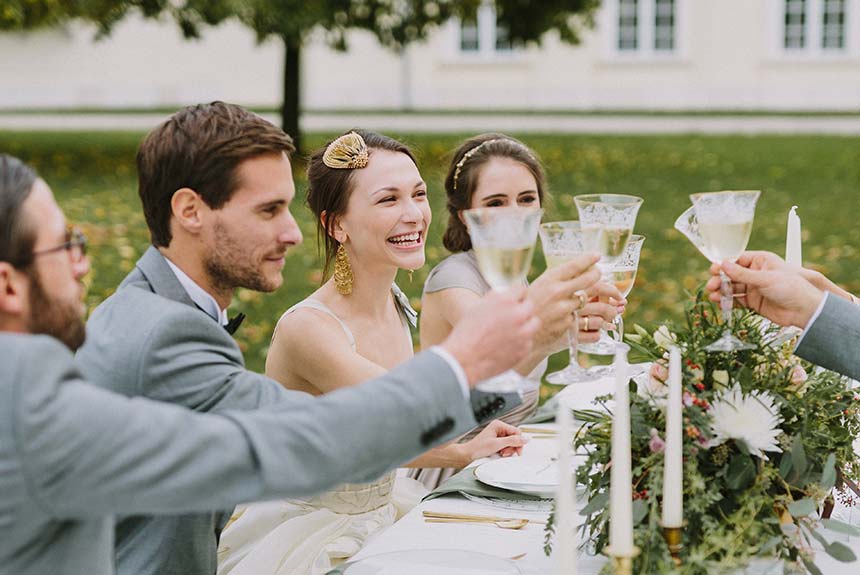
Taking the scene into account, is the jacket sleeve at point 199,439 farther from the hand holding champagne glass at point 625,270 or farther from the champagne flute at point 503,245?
the hand holding champagne glass at point 625,270

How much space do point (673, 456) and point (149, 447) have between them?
84cm

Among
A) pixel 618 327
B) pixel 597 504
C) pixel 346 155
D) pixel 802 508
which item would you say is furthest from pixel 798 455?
pixel 346 155

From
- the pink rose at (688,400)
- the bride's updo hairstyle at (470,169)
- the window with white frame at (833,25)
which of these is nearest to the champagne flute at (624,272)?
the pink rose at (688,400)

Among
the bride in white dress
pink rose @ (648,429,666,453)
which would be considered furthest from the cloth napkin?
pink rose @ (648,429,666,453)

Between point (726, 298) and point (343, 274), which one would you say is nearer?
point (726, 298)

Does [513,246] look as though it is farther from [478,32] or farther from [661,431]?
[478,32]

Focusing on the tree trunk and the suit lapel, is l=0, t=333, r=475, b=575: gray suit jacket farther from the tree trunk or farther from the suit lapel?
the tree trunk

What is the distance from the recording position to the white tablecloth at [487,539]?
89.4 inches

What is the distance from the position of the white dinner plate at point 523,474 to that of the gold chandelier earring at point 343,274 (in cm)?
90

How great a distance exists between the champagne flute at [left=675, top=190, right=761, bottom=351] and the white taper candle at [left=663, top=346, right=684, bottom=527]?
303 millimetres

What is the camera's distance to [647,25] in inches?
1136

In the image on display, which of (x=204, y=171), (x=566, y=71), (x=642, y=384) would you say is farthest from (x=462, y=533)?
(x=566, y=71)

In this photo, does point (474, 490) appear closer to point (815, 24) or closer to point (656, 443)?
point (656, 443)

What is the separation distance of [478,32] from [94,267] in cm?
2147
